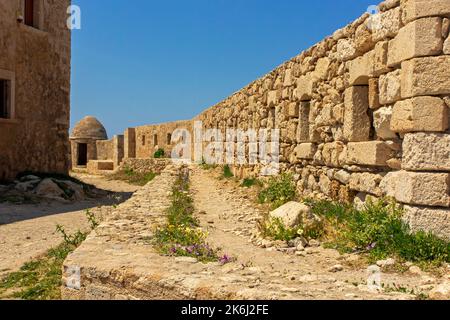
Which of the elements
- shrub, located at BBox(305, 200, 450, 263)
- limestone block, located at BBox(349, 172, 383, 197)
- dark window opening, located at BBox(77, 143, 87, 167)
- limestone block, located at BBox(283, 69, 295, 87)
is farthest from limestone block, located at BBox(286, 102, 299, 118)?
dark window opening, located at BBox(77, 143, 87, 167)

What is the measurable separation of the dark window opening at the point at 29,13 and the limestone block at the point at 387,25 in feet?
41.3

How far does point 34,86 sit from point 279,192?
10.2 meters

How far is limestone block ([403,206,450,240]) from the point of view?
388cm

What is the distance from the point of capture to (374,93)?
16.0 ft

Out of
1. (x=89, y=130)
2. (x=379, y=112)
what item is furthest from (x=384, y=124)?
(x=89, y=130)

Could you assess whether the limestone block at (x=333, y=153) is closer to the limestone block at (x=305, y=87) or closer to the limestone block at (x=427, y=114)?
the limestone block at (x=305, y=87)

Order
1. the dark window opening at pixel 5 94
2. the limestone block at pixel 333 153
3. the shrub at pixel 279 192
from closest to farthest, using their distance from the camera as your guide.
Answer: the limestone block at pixel 333 153, the shrub at pixel 279 192, the dark window opening at pixel 5 94

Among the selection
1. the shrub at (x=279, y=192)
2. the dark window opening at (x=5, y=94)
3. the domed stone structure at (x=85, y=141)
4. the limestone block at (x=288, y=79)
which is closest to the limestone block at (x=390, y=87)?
the shrub at (x=279, y=192)

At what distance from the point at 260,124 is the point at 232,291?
6805mm

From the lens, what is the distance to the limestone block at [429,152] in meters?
3.93
